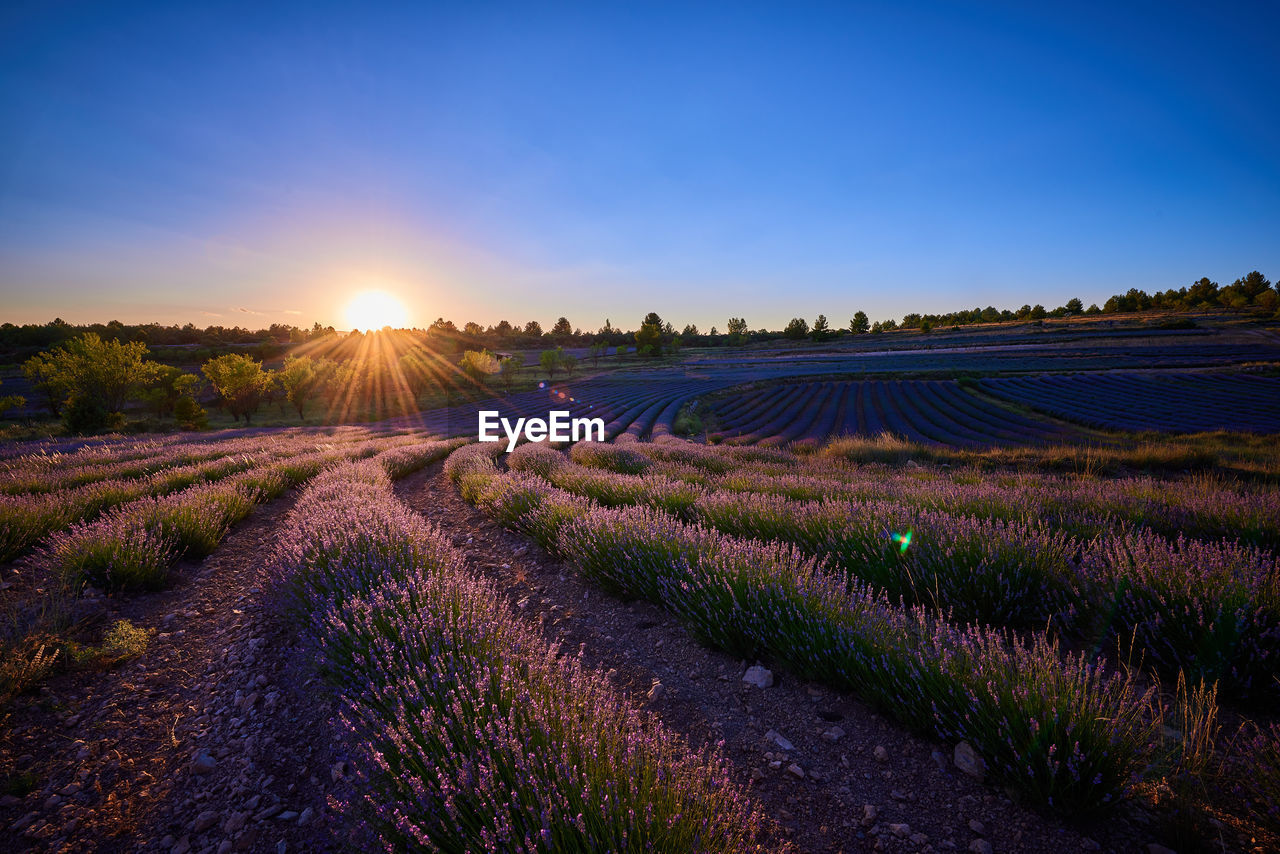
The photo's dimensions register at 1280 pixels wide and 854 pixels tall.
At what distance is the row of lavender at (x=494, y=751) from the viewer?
153 centimetres

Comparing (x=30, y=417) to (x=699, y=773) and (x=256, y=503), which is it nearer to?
(x=256, y=503)

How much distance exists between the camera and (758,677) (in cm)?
297

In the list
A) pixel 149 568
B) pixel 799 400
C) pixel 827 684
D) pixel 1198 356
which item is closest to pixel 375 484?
pixel 149 568

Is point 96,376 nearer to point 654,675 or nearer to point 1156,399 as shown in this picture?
point 654,675

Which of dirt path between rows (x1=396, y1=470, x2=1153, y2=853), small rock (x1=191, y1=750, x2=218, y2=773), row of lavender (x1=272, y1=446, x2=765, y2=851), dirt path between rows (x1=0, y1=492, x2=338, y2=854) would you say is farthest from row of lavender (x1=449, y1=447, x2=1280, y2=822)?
small rock (x1=191, y1=750, x2=218, y2=773)

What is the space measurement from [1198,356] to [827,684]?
62.1 m

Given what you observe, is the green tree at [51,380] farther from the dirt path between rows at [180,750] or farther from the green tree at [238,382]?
the dirt path between rows at [180,750]

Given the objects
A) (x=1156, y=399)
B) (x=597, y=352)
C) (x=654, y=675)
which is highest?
(x=597, y=352)

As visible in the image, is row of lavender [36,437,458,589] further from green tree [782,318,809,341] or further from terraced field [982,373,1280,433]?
→ green tree [782,318,809,341]

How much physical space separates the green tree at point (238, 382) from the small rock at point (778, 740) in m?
49.7

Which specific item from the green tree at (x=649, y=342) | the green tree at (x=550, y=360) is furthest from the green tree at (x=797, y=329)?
the green tree at (x=550, y=360)

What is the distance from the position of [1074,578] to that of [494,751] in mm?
4009

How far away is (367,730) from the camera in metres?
2.12

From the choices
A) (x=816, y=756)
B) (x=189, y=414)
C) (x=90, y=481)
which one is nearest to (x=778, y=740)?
(x=816, y=756)
